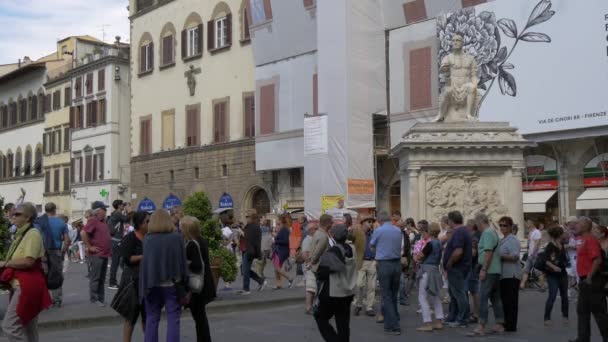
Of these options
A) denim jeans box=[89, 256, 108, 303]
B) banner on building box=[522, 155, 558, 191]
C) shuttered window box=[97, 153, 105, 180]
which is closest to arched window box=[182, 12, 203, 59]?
shuttered window box=[97, 153, 105, 180]

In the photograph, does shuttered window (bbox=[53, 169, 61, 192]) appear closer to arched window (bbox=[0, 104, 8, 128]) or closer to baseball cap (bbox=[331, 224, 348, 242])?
arched window (bbox=[0, 104, 8, 128])

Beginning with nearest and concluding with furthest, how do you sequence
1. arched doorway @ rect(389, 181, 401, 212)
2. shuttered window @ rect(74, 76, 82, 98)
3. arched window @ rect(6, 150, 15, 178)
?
arched doorway @ rect(389, 181, 401, 212) < shuttered window @ rect(74, 76, 82, 98) < arched window @ rect(6, 150, 15, 178)

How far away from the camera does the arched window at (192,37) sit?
41825 millimetres

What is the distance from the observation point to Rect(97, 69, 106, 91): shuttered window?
163 feet

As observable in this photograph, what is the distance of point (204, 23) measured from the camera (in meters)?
41.6

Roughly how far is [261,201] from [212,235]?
24247mm

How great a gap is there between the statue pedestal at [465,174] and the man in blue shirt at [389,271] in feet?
17.5

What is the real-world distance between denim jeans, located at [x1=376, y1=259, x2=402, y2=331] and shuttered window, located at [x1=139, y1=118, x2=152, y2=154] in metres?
36.3

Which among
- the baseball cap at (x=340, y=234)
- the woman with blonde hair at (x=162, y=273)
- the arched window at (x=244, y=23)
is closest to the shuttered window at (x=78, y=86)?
the arched window at (x=244, y=23)

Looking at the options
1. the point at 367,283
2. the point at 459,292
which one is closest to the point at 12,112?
the point at 367,283

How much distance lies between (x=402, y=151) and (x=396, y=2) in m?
16.2

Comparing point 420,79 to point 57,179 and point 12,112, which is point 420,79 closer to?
point 57,179

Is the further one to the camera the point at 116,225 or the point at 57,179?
the point at 57,179

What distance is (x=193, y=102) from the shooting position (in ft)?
139
